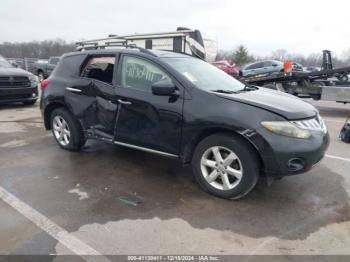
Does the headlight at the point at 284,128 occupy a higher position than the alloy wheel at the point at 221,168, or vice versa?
the headlight at the point at 284,128

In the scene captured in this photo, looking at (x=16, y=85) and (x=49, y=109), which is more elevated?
(x=16, y=85)

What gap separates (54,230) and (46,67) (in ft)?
73.5

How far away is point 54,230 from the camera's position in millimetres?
2939

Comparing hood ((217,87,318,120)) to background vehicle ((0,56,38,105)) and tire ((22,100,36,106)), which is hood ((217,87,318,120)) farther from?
tire ((22,100,36,106))

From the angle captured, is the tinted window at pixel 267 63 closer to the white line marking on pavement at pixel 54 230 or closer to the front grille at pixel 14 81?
the front grille at pixel 14 81

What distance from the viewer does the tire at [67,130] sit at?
5052 mm

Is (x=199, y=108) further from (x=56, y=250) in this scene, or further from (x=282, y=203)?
(x=56, y=250)

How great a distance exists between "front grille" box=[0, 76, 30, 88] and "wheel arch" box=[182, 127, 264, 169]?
24.9ft

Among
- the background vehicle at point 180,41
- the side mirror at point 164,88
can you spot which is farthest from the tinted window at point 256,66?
the side mirror at point 164,88

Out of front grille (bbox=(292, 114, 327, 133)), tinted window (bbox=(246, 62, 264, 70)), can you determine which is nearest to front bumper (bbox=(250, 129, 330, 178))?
front grille (bbox=(292, 114, 327, 133))

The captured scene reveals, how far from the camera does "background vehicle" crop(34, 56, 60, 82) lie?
22569mm

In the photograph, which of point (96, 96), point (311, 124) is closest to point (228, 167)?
point (311, 124)

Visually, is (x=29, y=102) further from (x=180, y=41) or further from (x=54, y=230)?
(x=54, y=230)

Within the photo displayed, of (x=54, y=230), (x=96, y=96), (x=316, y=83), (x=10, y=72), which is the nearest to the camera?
(x=54, y=230)
